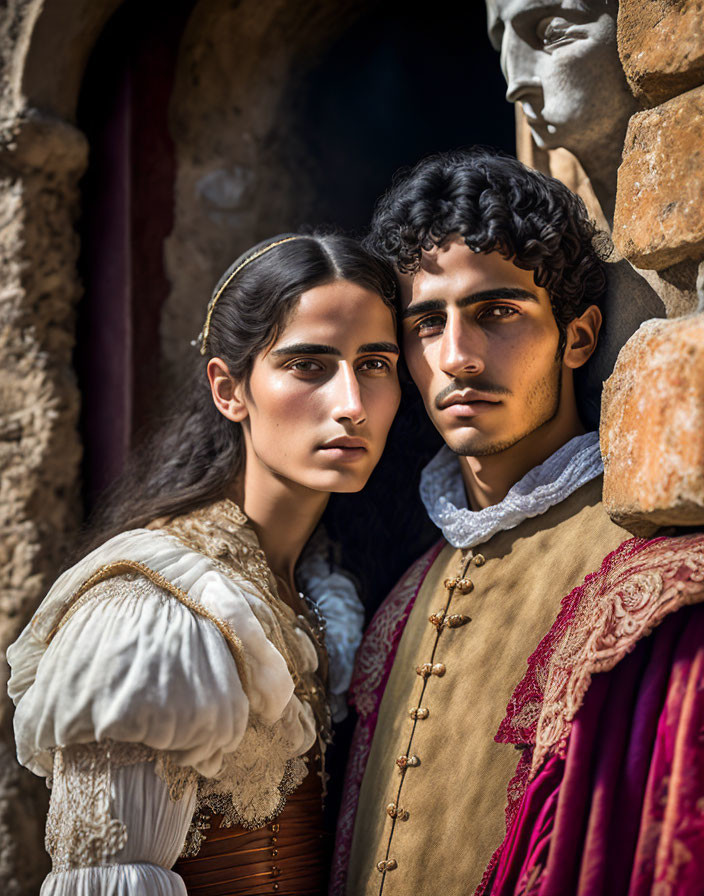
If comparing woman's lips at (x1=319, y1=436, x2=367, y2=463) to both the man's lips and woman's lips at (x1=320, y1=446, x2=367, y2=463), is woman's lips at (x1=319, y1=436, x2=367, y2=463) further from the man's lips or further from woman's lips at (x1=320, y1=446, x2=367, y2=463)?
the man's lips

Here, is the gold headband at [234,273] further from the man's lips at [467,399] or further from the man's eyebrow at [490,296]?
the man's lips at [467,399]

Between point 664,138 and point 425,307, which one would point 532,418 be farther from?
point 664,138

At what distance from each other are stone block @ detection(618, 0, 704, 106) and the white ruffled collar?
0.77 m

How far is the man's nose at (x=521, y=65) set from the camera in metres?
1.89

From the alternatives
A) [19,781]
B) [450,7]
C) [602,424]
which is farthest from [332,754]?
[450,7]

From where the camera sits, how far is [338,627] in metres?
2.17

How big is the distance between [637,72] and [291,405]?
92 cm

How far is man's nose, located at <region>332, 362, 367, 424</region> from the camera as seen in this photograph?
183 centimetres

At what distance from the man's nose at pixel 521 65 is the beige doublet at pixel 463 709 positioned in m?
0.83

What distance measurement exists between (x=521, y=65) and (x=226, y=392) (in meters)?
0.94

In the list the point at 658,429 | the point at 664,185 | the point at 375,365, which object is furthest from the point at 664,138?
the point at 375,365

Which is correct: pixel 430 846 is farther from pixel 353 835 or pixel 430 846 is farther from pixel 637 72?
pixel 637 72

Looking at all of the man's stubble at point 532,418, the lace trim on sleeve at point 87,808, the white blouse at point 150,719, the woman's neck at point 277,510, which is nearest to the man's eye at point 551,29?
the man's stubble at point 532,418

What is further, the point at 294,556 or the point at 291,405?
the point at 294,556
